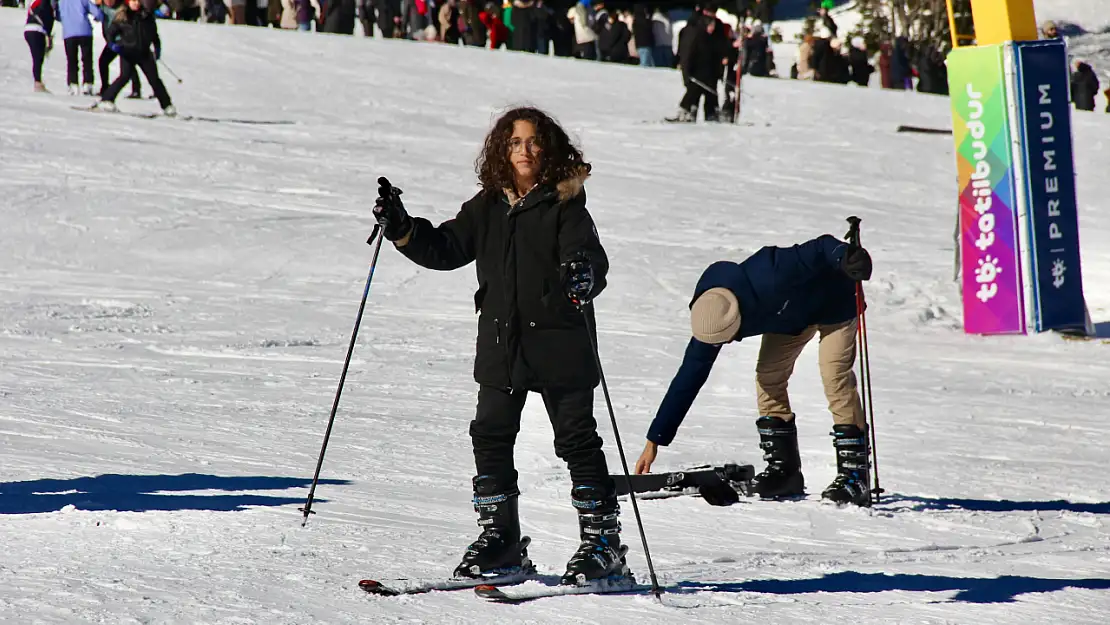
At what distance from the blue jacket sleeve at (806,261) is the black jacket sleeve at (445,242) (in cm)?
173

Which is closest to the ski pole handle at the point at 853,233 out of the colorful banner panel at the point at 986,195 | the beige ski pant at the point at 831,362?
the beige ski pant at the point at 831,362

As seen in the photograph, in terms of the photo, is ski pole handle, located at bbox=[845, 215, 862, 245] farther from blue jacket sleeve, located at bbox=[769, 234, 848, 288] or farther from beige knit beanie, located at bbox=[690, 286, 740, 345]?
beige knit beanie, located at bbox=[690, 286, 740, 345]

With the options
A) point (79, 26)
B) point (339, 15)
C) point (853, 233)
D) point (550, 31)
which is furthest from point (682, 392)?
point (550, 31)

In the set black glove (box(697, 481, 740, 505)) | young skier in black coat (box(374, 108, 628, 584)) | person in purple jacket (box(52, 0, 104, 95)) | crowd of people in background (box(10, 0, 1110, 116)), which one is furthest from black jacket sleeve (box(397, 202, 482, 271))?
crowd of people in background (box(10, 0, 1110, 116))

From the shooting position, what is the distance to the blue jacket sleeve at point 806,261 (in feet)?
18.4

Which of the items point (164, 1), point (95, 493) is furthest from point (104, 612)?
point (164, 1)

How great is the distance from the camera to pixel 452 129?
19.8 meters

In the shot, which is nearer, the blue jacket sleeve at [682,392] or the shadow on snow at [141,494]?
the shadow on snow at [141,494]

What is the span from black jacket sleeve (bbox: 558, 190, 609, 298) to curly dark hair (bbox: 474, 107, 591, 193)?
0.09 m

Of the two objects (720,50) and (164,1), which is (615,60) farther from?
(164,1)

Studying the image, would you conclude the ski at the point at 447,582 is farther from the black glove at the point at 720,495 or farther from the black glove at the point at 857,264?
the black glove at the point at 857,264

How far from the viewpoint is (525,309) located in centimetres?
410

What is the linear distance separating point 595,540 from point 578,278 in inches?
31.0

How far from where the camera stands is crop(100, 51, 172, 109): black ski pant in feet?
54.6
